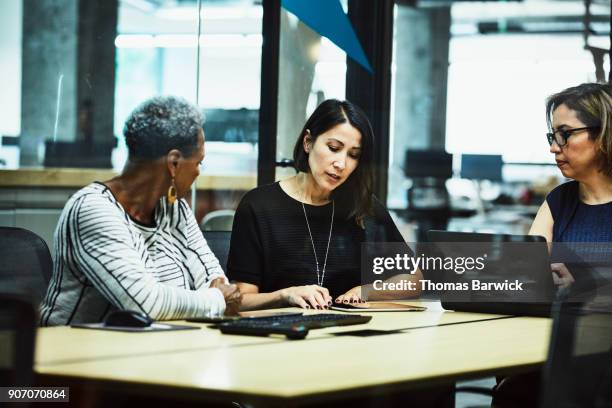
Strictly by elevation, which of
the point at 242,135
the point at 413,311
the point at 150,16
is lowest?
the point at 413,311

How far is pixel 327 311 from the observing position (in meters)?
2.82

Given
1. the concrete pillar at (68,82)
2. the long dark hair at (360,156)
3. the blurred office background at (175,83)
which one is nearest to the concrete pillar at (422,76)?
the blurred office background at (175,83)

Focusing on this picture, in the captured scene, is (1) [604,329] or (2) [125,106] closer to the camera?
(1) [604,329]

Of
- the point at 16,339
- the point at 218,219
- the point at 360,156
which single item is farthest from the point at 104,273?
the point at 218,219

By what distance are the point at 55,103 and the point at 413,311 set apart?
2429 mm

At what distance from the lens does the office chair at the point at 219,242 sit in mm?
3332

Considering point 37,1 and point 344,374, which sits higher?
point 37,1

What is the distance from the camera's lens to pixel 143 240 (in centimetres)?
258

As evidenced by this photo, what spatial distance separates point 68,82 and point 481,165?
20.6 ft

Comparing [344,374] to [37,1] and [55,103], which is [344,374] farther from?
[37,1]

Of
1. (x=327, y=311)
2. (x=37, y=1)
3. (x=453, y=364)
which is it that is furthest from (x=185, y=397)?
(x=37, y=1)

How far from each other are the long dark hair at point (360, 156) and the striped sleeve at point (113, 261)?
1.04 metres

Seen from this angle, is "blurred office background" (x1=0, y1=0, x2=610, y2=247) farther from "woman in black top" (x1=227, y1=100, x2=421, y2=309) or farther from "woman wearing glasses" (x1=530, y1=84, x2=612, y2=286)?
"woman wearing glasses" (x1=530, y1=84, x2=612, y2=286)

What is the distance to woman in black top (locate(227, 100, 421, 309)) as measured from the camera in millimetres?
3234
